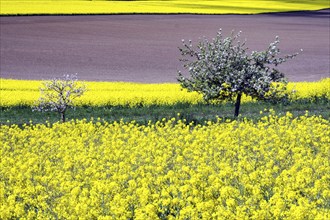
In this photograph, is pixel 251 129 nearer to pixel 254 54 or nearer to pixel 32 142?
pixel 32 142

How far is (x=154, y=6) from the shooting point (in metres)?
94.2

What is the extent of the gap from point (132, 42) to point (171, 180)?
157 feet

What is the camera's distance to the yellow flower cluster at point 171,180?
12.2 metres

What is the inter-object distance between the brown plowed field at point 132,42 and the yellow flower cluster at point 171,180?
2457cm

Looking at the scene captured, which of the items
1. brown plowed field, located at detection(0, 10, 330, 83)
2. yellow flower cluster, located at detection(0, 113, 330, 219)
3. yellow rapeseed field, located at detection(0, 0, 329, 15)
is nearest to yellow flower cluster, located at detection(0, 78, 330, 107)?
brown plowed field, located at detection(0, 10, 330, 83)

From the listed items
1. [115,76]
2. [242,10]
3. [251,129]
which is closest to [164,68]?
[115,76]

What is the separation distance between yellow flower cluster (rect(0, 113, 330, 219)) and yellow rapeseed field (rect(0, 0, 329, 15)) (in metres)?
60.0

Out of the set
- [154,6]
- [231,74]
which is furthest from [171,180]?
[154,6]

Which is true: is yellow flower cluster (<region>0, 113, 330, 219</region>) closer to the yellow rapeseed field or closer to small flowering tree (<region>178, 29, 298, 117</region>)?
small flowering tree (<region>178, 29, 298, 117</region>)

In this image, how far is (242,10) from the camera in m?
92.4

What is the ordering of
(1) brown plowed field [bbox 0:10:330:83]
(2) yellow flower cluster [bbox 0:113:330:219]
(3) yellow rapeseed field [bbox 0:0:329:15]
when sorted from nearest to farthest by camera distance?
(2) yellow flower cluster [bbox 0:113:330:219] → (1) brown plowed field [bbox 0:10:330:83] → (3) yellow rapeseed field [bbox 0:0:329:15]

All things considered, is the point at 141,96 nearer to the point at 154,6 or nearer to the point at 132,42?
the point at 132,42

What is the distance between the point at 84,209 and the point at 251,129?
8.88 m

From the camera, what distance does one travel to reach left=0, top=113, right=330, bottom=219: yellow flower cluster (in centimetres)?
1219
